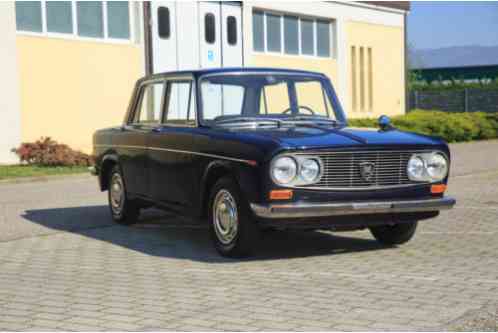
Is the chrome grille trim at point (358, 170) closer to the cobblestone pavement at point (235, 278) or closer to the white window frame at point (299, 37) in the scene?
the cobblestone pavement at point (235, 278)

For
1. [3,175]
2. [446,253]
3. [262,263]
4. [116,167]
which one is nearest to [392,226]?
[446,253]

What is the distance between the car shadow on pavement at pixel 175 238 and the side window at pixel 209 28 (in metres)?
13.5

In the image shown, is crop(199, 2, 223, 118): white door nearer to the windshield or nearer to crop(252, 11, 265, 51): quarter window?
crop(252, 11, 265, 51): quarter window

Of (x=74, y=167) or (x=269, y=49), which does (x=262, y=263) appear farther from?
(x=269, y=49)

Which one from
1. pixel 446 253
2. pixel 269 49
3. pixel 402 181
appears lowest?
pixel 446 253

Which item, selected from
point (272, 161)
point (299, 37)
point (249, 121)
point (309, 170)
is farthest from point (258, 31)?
point (272, 161)

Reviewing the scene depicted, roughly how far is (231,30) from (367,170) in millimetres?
18644

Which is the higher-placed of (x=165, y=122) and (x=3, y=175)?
(x=165, y=122)

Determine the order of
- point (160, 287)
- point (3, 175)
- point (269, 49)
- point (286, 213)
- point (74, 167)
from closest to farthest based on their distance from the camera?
point (160, 287) < point (286, 213) < point (3, 175) < point (74, 167) < point (269, 49)

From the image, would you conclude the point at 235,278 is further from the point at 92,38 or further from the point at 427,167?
the point at 92,38

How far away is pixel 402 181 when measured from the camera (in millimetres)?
7961

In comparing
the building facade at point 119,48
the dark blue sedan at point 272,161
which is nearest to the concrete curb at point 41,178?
the building facade at point 119,48

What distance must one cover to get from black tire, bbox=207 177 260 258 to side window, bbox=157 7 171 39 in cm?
1597

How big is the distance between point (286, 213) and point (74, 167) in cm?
1260
